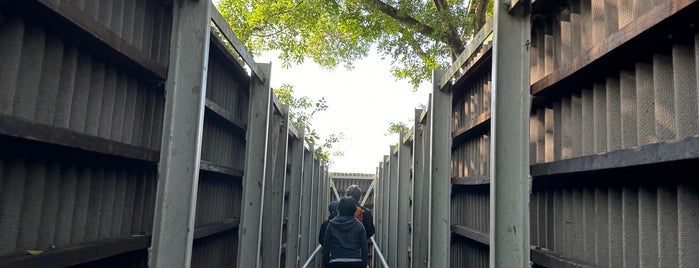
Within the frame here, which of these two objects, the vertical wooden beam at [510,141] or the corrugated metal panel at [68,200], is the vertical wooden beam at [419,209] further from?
the corrugated metal panel at [68,200]

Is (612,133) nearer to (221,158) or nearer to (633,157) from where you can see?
(633,157)

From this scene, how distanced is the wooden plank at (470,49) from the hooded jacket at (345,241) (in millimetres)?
2543

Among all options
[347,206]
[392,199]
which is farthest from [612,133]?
[392,199]

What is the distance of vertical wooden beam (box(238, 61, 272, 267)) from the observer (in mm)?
4492

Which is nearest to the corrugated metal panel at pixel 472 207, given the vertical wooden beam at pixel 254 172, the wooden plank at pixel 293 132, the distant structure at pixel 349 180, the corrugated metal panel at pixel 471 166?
the corrugated metal panel at pixel 471 166

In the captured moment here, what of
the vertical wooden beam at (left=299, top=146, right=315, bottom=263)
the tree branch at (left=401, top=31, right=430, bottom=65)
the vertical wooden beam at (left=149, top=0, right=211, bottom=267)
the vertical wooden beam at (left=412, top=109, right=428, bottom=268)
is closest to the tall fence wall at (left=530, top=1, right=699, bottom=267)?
the vertical wooden beam at (left=149, top=0, right=211, bottom=267)

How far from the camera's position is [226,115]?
431 cm

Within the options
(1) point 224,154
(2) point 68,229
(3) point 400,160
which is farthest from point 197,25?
(3) point 400,160

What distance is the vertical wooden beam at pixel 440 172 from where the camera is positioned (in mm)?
4754

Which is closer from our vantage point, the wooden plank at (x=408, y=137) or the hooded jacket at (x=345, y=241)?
the hooded jacket at (x=345, y=241)

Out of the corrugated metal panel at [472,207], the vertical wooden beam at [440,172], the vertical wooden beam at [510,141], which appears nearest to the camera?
the vertical wooden beam at [510,141]

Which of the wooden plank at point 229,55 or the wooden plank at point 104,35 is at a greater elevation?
the wooden plank at point 229,55

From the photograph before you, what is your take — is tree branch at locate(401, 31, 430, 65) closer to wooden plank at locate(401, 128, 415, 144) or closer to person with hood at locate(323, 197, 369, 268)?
wooden plank at locate(401, 128, 415, 144)

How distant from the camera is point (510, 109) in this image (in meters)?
2.98
